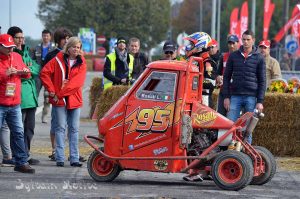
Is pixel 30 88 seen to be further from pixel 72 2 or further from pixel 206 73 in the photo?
pixel 72 2

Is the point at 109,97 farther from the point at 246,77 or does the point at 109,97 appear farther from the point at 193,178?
the point at 193,178

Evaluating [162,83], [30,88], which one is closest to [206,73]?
[162,83]

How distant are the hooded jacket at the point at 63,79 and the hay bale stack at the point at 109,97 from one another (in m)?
3.17

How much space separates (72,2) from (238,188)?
89678mm

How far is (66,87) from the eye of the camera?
13781mm

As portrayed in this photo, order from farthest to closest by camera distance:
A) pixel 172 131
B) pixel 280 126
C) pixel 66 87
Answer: pixel 280 126 → pixel 66 87 → pixel 172 131

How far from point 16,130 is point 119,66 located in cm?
410

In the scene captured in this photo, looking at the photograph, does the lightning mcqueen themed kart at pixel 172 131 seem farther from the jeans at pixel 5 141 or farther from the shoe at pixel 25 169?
the jeans at pixel 5 141

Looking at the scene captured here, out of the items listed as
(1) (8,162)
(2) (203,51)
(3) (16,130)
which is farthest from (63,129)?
(2) (203,51)

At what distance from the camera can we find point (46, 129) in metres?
20.0

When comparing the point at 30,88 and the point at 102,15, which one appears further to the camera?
the point at 102,15

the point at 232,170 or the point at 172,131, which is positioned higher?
the point at 172,131

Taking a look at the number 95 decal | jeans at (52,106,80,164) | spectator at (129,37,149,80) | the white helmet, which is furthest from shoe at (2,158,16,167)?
spectator at (129,37,149,80)

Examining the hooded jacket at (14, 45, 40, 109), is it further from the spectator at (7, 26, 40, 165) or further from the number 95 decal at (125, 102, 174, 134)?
the number 95 decal at (125, 102, 174, 134)
